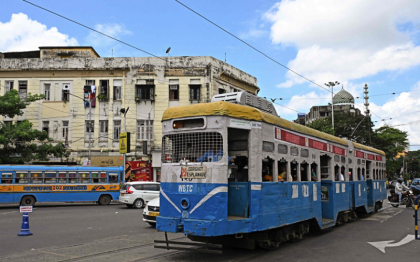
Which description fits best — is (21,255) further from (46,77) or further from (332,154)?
(46,77)

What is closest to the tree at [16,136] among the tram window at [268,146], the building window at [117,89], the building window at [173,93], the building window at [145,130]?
the building window at [117,89]

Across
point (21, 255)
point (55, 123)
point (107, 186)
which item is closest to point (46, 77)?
point (55, 123)

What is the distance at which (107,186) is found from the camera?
2461 centimetres

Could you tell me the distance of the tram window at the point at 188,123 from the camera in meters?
7.82

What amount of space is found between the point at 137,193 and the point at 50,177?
564 cm

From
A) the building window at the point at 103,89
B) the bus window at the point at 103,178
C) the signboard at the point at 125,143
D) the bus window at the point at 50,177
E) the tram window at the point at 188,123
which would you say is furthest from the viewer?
the building window at the point at 103,89

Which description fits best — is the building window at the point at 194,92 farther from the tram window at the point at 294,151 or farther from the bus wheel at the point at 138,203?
the tram window at the point at 294,151

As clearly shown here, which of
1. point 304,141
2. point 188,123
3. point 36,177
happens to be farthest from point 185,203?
point 36,177

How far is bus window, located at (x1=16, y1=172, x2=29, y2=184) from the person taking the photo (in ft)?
71.8

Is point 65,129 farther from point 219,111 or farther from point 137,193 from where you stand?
point 219,111

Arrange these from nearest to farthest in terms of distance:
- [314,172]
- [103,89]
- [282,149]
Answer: [282,149] < [314,172] < [103,89]

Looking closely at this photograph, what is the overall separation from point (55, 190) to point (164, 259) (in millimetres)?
16880

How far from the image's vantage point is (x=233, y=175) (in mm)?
8039

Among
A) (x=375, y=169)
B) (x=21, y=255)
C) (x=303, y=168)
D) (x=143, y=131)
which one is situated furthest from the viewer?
(x=143, y=131)
